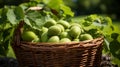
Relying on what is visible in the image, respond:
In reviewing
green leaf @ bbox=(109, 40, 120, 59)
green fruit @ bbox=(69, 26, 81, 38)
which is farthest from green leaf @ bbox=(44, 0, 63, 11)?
green leaf @ bbox=(109, 40, 120, 59)

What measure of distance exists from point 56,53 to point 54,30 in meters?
0.16

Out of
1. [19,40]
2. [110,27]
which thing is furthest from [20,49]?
[110,27]

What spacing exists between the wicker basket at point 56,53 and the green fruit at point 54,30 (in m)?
0.13

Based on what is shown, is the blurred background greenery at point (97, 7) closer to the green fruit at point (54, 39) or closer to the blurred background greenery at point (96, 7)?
the blurred background greenery at point (96, 7)

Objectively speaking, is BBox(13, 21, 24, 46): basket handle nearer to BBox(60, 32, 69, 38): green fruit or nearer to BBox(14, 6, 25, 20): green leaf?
BBox(14, 6, 25, 20): green leaf

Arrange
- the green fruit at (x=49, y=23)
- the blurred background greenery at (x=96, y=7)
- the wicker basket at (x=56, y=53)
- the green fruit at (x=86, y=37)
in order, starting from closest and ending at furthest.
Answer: the wicker basket at (x=56, y=53) < the green fruit at (x=86, y=37) < the green fruit at (x=49, y=23) < the blurred background greenery at (x=96, y=7)

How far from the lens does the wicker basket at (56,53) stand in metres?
1.82

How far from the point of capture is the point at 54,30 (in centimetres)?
193

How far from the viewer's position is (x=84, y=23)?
213 centimetres

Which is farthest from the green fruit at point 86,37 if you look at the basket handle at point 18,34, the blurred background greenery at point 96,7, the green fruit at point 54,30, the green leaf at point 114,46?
the blurred background greenery at point 96,7

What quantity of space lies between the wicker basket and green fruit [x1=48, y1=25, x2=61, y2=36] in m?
0.13

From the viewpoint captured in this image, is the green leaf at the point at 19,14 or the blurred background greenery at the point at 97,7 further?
the blurred background greenery at the point at 97,7

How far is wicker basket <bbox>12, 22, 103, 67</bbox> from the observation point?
1.82 m

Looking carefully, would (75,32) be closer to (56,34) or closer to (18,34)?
(56,34)
